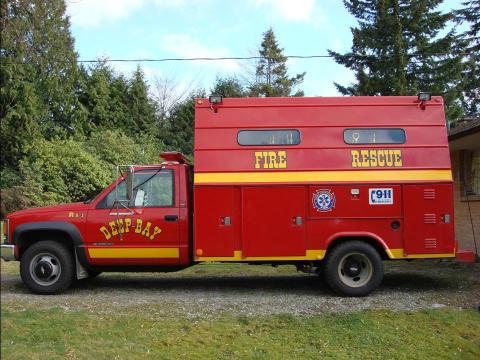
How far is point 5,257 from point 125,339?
3.17m

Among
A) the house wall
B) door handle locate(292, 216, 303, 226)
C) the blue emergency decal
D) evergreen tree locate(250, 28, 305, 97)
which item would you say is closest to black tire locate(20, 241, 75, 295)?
door handle locate(292, 216, 303, 226)

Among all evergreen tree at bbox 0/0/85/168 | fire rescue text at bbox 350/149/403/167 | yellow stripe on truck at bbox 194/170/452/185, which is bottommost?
yellow stripe on truck at bbox 194/170/452/185

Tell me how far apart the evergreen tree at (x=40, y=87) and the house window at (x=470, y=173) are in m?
9.83

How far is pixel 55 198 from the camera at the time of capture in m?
18.8

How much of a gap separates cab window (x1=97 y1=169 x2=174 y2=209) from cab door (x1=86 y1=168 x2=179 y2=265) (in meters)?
0.04

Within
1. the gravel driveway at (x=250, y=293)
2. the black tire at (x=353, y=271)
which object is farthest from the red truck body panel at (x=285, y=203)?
the gravel driveway at (x=250, y=293)

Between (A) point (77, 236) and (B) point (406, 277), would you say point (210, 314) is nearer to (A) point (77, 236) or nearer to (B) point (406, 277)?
(A) point (77, 236)

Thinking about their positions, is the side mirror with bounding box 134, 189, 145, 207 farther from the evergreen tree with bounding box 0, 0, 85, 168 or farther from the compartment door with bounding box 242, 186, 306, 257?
the evergreen tree with bounding box 0, 0, 85, 168

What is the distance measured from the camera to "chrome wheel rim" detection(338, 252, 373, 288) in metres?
8.07

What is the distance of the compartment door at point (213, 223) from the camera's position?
8008 millimetres

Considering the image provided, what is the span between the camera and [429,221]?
26.6 feet

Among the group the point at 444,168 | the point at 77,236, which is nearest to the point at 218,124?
the point at 77,236

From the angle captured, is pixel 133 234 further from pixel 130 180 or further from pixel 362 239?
pixel 362 239

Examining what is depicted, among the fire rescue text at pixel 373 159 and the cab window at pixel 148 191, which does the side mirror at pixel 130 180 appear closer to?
the cab window at pixel 148 191
